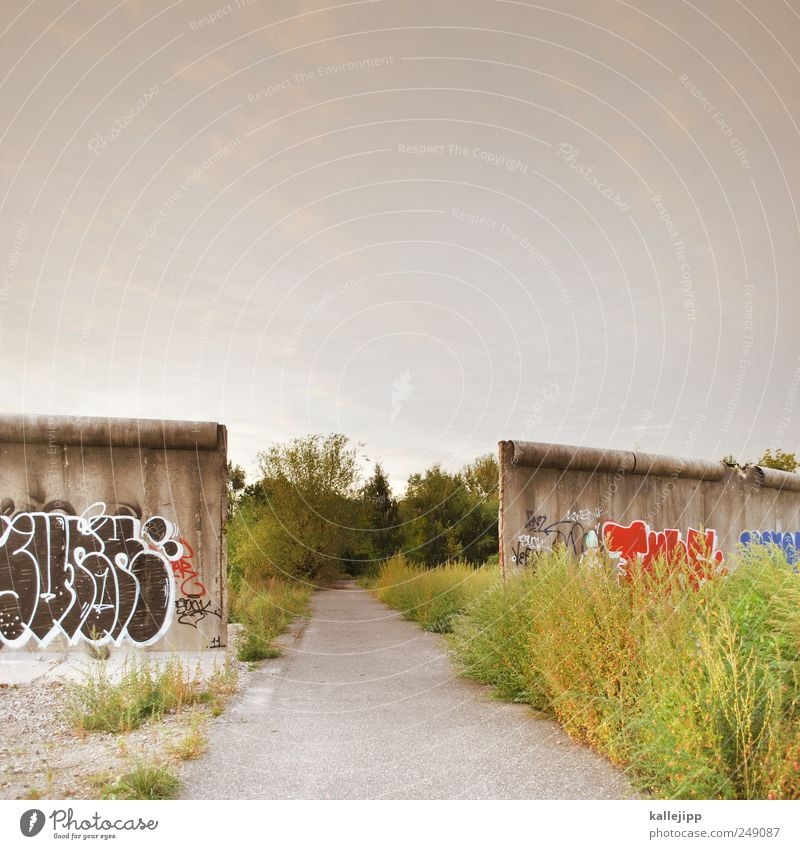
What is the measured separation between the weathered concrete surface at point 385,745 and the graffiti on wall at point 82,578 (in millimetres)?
1565

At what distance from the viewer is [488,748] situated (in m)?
5.69

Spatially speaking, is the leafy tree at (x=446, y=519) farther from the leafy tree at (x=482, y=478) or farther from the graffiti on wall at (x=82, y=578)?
the graffiti on wall at (x=82, y=578)

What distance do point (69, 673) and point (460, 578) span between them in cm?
911

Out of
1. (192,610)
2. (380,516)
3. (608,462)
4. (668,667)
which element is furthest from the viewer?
(380,516)

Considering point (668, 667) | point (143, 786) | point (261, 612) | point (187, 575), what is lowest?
point (261, 612)

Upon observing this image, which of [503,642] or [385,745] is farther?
[503,642]

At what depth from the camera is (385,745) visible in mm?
5863

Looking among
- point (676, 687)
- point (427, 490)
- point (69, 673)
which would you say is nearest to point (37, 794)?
point (69, 673)

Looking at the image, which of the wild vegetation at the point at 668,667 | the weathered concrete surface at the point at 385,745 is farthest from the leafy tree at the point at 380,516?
the wild vegetation at the point at 668,667

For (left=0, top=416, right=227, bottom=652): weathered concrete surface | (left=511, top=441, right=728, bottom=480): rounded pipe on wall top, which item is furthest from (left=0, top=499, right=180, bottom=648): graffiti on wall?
(left=511, top=441, right=728, bottom=480): rounded pipe on wall top

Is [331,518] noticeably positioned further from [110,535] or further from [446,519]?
[110,535]

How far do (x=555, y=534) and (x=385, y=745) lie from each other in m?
5.59

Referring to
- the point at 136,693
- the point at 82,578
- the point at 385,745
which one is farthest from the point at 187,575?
the point at 385,745
